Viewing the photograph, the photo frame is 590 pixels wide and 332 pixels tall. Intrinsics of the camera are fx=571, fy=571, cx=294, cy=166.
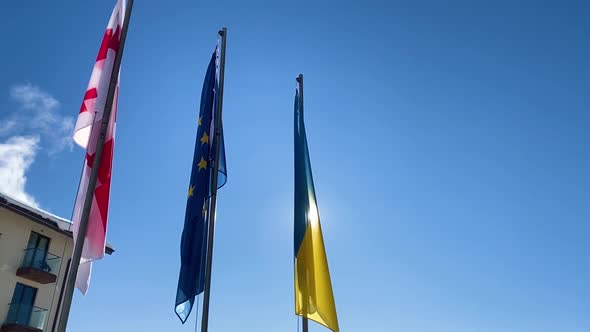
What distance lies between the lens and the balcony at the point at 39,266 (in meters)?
28.7

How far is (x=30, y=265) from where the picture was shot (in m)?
28.8

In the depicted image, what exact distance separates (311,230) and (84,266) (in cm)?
392

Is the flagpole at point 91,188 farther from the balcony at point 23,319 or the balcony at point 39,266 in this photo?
the balcony at point 39,266

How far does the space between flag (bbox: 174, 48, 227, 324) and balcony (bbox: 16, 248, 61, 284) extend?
2112cm

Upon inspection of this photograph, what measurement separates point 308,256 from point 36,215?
23.9 meters

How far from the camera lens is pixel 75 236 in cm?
805

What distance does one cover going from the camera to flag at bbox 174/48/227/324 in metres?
9.84

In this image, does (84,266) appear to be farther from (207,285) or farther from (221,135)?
(221,135)

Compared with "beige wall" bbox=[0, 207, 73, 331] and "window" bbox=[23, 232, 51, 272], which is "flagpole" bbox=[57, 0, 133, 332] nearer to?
"beige wall" bbox=[0, 207, 73, 331]

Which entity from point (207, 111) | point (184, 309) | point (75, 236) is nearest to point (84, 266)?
point (75, 236)

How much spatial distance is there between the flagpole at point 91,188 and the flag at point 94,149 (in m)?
0.09

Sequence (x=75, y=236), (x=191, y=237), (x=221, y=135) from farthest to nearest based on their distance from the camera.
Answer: (x=221, y=135) → (x=191, y=237) → (x=75, y=236)

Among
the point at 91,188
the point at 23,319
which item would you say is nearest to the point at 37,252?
the point at 23,319

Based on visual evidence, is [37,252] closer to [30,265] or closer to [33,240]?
[30,265]
